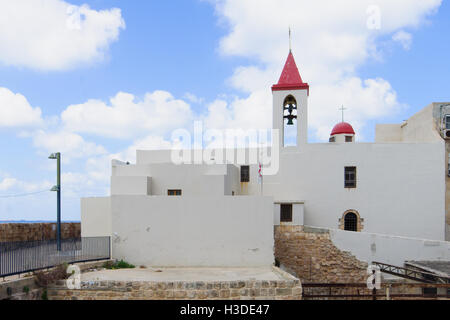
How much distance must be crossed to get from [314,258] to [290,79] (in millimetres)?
8705

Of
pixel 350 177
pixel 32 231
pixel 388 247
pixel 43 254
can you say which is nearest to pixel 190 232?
pixel 43 254

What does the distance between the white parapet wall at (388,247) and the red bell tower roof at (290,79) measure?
712cm

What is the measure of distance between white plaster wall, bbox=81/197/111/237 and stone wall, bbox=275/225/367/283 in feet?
24.2

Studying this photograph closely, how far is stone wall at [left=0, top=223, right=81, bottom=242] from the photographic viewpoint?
14265mm

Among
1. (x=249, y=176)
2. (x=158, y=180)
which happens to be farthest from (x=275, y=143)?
(x=158, y=180)

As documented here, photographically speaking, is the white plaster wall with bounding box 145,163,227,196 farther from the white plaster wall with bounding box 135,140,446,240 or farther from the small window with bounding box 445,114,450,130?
the small window with bounding box 445,114,450,130

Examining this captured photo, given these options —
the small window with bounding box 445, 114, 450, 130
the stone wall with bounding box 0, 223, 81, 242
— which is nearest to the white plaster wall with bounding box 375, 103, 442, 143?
the small window with bounding box 445, 114, 450, 130

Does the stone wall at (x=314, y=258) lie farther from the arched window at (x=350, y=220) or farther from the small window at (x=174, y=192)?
the small window at (x=174, y=192)

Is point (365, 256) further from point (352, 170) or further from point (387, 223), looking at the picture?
point (352, 170)

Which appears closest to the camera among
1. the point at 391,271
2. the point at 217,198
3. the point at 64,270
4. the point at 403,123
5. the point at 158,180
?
the point at 64,270

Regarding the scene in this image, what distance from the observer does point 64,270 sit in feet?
30.1

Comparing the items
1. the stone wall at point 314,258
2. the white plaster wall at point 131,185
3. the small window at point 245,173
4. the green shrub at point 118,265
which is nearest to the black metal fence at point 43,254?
the green shrub at point 118,265

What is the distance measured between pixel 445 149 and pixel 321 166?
6.40 m

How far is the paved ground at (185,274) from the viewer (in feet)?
30.9
